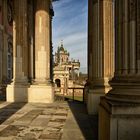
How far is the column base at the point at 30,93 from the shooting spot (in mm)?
19297

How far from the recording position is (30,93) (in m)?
19.5

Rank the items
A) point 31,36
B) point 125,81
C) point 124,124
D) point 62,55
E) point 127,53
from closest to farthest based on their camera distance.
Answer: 1. point 124,124
2. point 125,81
3. point 127,53
4. point 31,36
5. point 62,55

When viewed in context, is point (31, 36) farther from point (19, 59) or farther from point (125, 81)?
point (125, 81)

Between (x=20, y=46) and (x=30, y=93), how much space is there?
10.3 feet

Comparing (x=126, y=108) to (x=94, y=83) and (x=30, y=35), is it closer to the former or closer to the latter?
(x=94, y=83)

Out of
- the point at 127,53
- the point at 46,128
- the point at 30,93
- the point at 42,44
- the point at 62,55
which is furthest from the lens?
the point at 62,55

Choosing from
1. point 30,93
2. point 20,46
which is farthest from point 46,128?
point 20,46

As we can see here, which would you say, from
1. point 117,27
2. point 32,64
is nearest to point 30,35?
point 32,64

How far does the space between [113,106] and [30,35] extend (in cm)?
1915

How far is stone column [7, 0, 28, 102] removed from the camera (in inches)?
770

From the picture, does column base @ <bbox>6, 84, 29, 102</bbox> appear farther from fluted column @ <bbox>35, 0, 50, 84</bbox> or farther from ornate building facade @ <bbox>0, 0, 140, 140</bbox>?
fluted column @ <bbox>35, 0, 50, 84</bbox>

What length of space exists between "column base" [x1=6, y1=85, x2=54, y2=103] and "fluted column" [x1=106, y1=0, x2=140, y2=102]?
1283cm

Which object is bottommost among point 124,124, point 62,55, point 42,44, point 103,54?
point 124,124

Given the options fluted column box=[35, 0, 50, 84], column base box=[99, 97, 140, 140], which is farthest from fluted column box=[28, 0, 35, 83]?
column base box=[99, 97, 140, 140]
